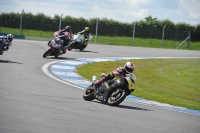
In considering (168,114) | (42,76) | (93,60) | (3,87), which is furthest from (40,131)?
(93,60)

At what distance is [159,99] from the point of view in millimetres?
15195

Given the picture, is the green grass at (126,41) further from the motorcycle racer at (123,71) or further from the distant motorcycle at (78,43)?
the motorcycle racer at (123,71)

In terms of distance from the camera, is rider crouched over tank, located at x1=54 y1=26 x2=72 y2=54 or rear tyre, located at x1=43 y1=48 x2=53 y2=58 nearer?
rear tyre, located at x1=43 y1=48 x2=53 y2=58

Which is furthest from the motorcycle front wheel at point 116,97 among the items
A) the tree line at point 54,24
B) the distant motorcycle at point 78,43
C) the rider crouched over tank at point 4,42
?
the tree line at point 54,24

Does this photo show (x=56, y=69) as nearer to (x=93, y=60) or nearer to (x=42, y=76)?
(x=42, y=76)

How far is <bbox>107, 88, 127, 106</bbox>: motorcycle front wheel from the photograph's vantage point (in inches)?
474

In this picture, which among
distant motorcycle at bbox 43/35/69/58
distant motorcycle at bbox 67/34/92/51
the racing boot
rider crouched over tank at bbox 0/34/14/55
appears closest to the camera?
the racing boot

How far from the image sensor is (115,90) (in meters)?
12.2

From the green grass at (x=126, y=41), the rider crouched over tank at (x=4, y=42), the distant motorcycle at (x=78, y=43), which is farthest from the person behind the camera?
the green grass at (x=126, y=41)

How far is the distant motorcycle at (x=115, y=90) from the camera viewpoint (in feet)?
39.5

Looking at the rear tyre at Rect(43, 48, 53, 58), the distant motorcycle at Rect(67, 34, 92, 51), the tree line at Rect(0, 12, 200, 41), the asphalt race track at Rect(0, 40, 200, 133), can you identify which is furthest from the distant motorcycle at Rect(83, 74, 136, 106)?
the tree line at Rect(0, 12, 200, 41)

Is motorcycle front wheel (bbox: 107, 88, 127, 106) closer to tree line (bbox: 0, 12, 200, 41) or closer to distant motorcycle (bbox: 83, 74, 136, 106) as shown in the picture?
distant motorcycle (bbox: 83, 74, 136, 106)

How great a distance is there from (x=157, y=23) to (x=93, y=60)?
3459 cm

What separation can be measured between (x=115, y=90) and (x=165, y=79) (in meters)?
9.04
